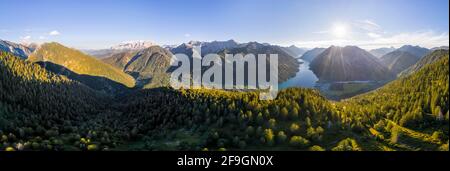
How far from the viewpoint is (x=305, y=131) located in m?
114
